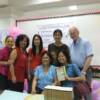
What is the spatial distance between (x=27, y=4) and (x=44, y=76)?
10.3 feet

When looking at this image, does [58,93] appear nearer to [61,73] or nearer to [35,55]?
[61,73]

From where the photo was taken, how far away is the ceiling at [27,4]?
5.37 meters

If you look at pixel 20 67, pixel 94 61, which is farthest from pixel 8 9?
pixel 20 67

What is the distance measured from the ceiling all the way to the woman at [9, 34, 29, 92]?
7.47ft

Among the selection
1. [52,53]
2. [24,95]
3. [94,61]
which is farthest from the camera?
[94,61]

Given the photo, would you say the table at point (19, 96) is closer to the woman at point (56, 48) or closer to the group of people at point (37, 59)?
the group of people at point (37, 59)

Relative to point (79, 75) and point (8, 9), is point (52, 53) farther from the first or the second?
point (8, 9)

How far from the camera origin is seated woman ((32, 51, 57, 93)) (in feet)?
9.99

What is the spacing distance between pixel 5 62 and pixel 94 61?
7.54 ft

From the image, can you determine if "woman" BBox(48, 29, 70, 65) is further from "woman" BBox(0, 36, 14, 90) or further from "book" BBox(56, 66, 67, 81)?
"woman" BBox(0, 36, 14, 90)

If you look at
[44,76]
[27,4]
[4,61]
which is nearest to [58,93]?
[44,76]

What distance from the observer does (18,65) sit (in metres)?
3.38

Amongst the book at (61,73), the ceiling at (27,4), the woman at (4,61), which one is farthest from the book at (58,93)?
the ceiling at (27,4)

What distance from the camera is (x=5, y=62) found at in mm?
3424
